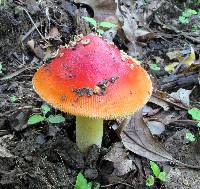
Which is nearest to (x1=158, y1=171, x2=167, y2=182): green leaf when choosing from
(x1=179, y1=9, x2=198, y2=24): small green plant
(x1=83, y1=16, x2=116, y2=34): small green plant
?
(x1=83, y1=16, x2=116, y2=34): small green plant

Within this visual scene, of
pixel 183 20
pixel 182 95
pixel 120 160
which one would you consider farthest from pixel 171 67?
pixel 120 160

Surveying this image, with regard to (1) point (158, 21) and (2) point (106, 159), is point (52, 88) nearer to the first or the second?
(2) point (106, 159)

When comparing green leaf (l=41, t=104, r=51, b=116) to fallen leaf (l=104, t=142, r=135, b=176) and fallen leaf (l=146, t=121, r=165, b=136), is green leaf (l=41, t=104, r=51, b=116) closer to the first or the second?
fallen leaf (l=104, t=142, r=135, b=176)

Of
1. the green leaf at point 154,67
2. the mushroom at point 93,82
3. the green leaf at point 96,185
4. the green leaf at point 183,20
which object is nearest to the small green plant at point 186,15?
the green leaf at point 183,20

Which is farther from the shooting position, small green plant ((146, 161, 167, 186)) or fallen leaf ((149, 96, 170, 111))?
fallen leaf ((149, 96, 170, 111))

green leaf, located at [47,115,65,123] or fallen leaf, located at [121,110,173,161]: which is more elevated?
green leaf, located at [47,115,65,123]

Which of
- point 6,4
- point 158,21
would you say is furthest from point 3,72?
point 158,21
